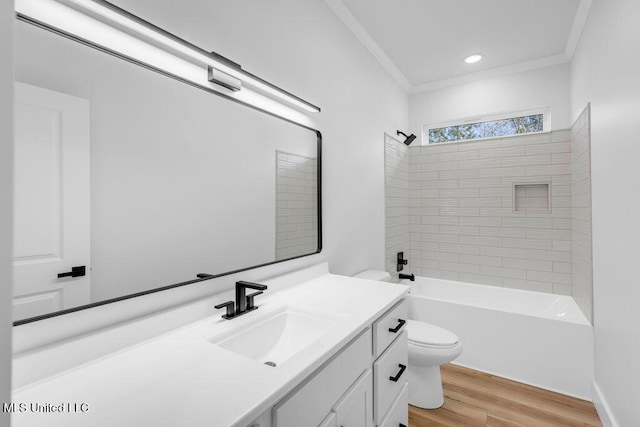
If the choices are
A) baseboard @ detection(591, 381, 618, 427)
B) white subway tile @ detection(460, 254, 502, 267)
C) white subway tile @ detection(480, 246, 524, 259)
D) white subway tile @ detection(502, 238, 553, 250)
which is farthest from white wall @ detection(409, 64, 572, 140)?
baseboard @ detection(591, 381, 618, 427)

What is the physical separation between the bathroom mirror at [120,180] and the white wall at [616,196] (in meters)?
1.75

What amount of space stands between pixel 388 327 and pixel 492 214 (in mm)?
2494

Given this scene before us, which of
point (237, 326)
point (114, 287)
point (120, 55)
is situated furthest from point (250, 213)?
point (120, 55)

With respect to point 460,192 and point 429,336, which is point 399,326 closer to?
point 429,336

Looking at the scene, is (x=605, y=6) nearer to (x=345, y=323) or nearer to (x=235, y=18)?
(x=235, y=18)

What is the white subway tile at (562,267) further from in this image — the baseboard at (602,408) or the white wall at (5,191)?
the white wall at (5,191)

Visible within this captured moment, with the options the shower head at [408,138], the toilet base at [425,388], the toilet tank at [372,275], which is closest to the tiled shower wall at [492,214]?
the shower head at [408,138]

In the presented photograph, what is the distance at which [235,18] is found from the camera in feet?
4.59

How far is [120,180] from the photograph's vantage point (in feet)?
3.19

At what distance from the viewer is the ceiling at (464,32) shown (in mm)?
2219

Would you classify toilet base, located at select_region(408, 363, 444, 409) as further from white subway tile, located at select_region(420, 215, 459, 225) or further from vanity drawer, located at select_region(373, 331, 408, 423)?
white subway tile, located at select_region(420, 215, 459, 225)

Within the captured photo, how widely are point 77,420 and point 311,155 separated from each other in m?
1.56

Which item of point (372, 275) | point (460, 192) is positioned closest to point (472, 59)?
point (460, 192)

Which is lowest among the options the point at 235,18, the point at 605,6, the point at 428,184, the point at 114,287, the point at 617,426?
the point at 617,426
